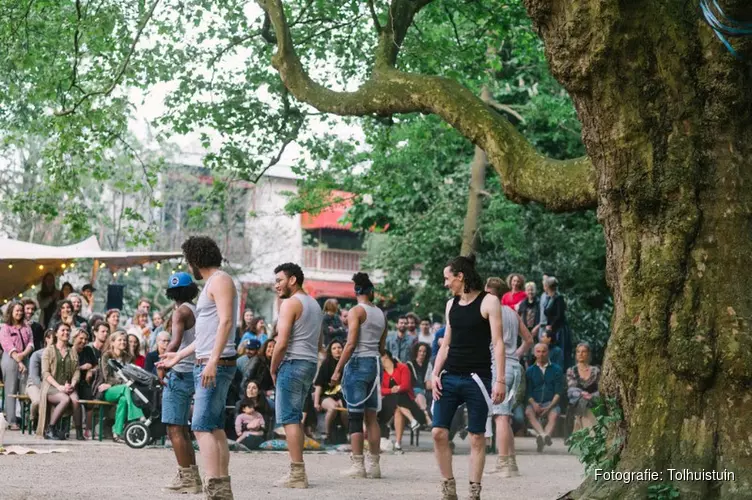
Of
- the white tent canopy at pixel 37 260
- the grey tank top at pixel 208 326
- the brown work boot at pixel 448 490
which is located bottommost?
the brown work boot at pixel 448 490

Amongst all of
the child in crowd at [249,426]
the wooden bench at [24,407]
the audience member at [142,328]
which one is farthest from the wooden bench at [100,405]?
the audience member at [142,328]

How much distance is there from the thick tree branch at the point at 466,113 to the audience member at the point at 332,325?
733 centimetres

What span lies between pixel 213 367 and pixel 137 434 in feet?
25.5

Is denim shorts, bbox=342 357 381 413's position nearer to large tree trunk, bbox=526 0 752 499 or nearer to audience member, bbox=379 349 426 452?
large tree trunk, bbox=526 0 752 499

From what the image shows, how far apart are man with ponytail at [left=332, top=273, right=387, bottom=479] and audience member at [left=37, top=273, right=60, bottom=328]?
9.69 meters

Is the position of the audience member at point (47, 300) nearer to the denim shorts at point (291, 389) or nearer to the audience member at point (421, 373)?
the audience member at point (421, 373)

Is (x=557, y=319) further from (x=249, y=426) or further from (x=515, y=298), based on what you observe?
(x=249, y=426)

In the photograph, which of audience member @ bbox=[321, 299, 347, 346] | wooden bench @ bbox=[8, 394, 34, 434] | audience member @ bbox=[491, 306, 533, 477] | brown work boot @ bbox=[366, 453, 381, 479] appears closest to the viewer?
brown work boot @ bbox=[366, 453, 381, 479]

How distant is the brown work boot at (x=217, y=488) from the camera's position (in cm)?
917

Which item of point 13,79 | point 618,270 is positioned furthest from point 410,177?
point 618,270

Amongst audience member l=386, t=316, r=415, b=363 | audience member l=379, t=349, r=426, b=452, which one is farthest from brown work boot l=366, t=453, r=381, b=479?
audience member l=386, t=316, r=415, b=363

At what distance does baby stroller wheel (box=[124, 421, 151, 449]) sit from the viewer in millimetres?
16500

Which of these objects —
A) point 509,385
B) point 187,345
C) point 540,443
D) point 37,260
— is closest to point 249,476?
point 187,345

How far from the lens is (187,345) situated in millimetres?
10625
